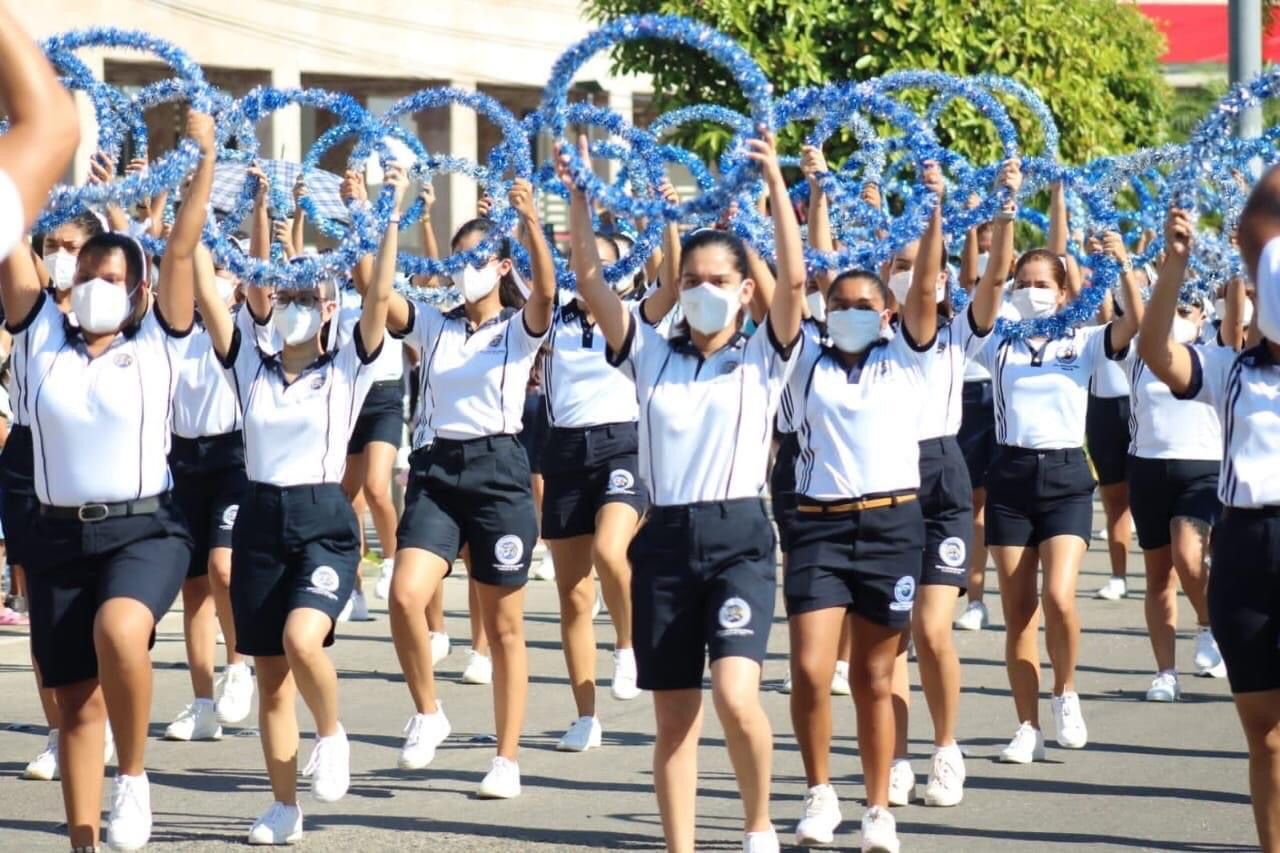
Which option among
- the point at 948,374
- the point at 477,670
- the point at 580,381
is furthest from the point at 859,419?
the point at 477,670

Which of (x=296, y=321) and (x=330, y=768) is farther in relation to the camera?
(x=296, y=321)

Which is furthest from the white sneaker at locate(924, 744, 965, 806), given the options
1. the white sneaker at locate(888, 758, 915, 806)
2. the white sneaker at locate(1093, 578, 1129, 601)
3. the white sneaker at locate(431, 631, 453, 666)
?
the white sneaker at locate(1093, 578, 1129, 601)

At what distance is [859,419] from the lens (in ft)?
24.1

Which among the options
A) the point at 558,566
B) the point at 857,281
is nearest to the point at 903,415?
the point at 857,281

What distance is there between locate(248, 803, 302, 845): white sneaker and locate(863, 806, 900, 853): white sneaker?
2.00m

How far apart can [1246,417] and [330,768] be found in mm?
3390

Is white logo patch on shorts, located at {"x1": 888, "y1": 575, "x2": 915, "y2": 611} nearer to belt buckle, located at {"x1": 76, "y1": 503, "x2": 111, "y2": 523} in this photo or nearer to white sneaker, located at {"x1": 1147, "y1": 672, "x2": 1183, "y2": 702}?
belt buckle, located at {"x1": 76, "y1": 503, "x2": 111, "y2": 523}

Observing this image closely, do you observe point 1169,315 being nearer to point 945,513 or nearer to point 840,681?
point 945,513

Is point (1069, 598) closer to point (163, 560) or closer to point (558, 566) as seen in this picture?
point (558, 566)

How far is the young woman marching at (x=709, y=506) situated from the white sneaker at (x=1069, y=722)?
2834 millimetres

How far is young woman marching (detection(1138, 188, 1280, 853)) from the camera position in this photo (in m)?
6.20

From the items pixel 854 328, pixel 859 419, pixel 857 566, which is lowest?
pixel 857 566

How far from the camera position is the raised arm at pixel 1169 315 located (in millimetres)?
6316

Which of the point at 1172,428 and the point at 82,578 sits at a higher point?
the point at 1172,428
